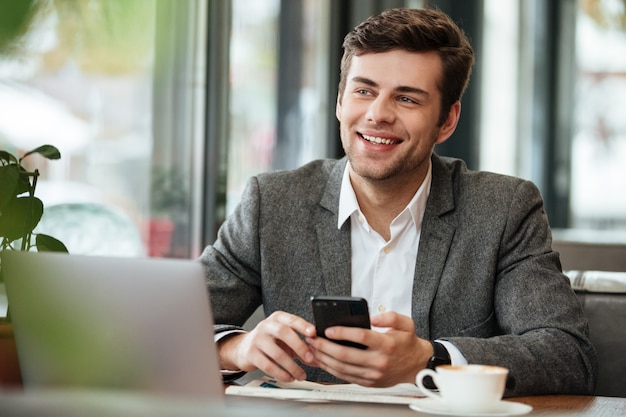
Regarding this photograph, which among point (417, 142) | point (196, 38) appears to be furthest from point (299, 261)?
point (196, 38)

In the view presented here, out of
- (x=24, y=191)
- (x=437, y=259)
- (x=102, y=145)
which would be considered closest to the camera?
(x=24, y=191)

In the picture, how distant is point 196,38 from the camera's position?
338 centimetres

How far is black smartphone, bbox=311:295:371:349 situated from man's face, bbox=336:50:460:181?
0.66m

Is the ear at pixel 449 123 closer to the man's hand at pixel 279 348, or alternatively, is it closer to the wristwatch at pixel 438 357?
the wristwatch at pixel 438 357

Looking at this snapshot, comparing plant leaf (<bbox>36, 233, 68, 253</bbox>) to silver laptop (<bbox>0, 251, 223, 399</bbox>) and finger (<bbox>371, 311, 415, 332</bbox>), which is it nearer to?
silver laptop (<bbox>0, 251, 223, 399</bbox>)

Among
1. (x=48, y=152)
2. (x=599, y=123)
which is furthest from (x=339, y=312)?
(x=599, y=123)

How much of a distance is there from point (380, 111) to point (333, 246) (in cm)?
28

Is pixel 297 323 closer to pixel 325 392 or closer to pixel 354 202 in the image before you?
pixel 325 392

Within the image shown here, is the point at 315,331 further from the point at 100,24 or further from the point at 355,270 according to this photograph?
the point at 100,24

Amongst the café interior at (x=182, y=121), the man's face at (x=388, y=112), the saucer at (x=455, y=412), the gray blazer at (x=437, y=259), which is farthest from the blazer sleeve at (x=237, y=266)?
the saucer at (x=455, y=412)

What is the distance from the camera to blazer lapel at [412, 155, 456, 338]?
1.67m

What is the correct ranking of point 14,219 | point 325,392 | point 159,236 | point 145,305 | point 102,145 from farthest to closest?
1. point 159,236
2. point 102,145
3. point 325,392
4. point 145,305
5. point 14,219

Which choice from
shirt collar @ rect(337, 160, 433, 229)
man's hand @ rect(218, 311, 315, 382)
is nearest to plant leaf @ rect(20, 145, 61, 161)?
man's hand @ rect(218, 311, 315, 382)

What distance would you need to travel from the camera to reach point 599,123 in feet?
29.3
